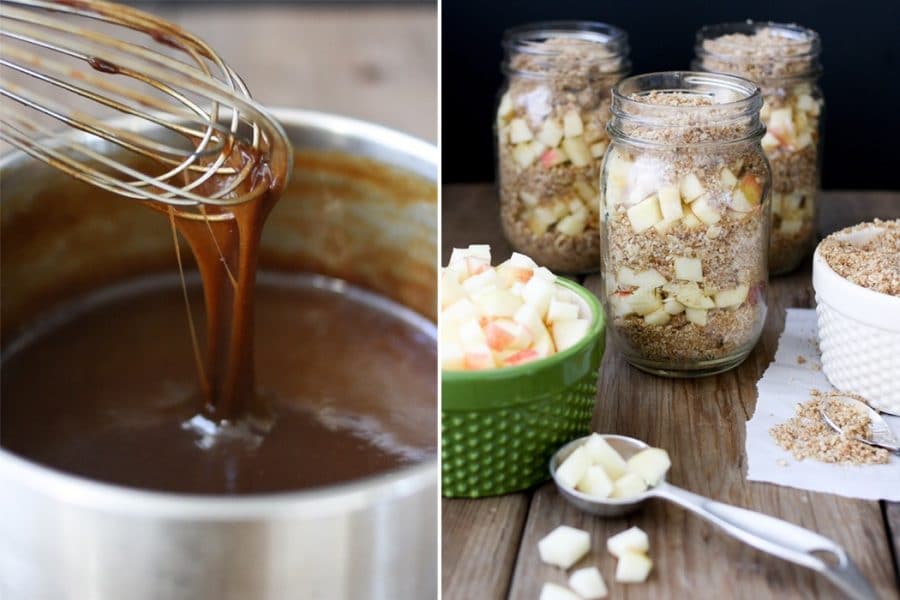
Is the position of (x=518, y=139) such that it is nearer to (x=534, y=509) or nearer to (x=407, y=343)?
(x=407, y=343)

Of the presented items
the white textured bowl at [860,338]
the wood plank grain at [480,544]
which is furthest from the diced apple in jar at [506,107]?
the wood plank grain at [480,544]

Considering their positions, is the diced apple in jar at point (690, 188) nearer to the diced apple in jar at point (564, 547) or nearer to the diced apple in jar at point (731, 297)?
the diced apple in jar at point (731, 297)

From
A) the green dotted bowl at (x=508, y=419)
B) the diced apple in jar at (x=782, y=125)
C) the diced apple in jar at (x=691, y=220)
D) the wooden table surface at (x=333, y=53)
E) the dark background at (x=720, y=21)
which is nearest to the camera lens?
the green dotted bowl at (x=508, y=419)

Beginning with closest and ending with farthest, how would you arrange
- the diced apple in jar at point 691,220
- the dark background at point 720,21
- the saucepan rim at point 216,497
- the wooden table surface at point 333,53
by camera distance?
the saucepan rim at point 216,497 < the diced apple in jar at point 691,220 < the dark background at point 720,21 < the wooden table surface at point 333,53

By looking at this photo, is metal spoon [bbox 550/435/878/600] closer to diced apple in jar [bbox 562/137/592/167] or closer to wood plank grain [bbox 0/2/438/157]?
diced apple in jar [bbox 562/137/592/167]

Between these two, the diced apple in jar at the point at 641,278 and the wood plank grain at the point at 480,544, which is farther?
the diced apple in jar at the point at 641,278

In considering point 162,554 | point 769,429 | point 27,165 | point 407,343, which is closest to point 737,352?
point 769,429

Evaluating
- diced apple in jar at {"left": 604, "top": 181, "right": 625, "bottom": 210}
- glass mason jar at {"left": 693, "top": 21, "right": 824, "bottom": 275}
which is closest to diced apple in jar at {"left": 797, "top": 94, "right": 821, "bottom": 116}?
glass mason jar at {"left": 693, "top": 21, "right": 824, "bottom": 275}

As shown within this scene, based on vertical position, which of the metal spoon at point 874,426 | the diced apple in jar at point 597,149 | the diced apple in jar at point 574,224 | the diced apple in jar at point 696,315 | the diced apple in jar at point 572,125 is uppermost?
the diced apple in jar at point 572,125
